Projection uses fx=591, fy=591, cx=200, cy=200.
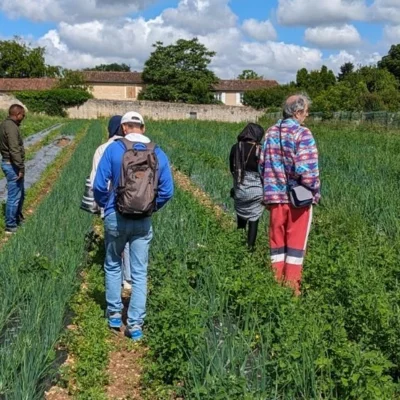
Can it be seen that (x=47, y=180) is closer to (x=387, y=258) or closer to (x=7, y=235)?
(x=7, y=235)

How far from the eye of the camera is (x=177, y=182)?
10.8 meters

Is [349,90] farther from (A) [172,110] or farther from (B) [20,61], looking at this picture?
(B) [20,61]

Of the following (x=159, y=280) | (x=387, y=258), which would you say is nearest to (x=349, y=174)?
(x=387, y=258)

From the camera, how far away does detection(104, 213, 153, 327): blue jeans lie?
372cm

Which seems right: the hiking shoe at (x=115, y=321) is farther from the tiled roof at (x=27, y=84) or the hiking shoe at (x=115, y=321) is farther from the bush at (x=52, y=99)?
the tiled roof at (x=27, y=84)

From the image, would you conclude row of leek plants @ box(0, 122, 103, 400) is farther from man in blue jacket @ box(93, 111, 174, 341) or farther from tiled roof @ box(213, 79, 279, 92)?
tiled roof @ box(213, 79, 279, 92)

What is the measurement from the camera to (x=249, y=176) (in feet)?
17.2

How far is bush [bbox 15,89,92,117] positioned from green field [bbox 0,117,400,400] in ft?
144

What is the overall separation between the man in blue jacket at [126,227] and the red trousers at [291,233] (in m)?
0.94

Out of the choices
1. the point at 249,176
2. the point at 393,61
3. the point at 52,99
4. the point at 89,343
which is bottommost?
the point at 89,343

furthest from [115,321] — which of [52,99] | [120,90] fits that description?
[120,90]

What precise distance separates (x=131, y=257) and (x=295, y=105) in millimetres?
1531

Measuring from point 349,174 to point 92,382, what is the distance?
21.5ft

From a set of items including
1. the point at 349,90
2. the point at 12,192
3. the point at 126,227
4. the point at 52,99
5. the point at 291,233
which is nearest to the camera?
the point at 126,227
